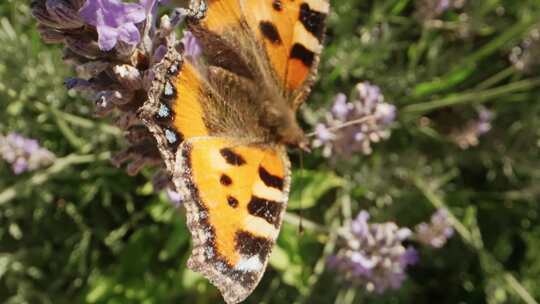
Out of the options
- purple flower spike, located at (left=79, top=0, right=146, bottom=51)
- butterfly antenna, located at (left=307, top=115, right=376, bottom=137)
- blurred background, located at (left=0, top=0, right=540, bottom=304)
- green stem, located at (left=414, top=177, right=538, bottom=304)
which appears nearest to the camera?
purple flower spike, located at (left=79, top=0, right=146, bottom=51)

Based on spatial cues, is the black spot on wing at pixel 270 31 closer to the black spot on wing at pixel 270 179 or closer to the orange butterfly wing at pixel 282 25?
the orange butterfly wing at pixel 282 25

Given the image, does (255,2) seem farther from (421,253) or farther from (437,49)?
(421,253)

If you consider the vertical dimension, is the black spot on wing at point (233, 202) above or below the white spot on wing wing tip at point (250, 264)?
above

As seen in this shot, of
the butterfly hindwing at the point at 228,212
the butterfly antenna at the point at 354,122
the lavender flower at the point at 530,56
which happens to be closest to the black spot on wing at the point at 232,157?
the butterfly hindwing at the point at 228,212

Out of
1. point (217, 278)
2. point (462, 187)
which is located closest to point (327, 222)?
point (462, 187)

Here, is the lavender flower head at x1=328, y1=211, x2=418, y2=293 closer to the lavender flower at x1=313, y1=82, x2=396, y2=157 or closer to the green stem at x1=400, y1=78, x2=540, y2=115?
the lavender flower at x1=313, y1=82, x2=396, y2=157

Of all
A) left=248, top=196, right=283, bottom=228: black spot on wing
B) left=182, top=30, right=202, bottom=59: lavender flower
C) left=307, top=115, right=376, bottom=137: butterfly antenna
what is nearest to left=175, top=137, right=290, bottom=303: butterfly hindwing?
left=248, top=196, right=283, bottom=228: black spot on wing
